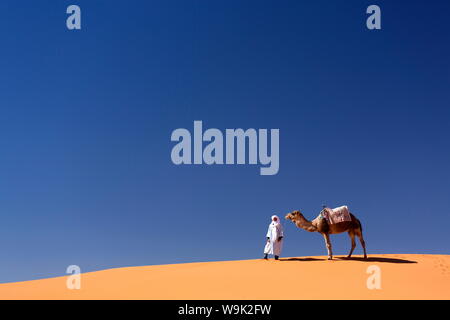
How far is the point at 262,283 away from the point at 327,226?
664 centimetres

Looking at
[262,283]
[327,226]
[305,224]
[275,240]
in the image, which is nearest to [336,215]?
[327,226]

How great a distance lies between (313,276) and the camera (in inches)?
634

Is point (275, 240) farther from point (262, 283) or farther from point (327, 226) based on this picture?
point (262, 283)

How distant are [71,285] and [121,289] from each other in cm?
250

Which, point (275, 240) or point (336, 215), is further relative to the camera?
point (336, 215)

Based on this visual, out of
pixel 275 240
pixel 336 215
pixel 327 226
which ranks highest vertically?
pixel 336 215

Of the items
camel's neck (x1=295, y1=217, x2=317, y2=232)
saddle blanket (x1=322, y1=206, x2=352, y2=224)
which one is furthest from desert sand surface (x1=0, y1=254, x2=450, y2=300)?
saddle blanket (x1=322, y1=206, x2=352, y2=224)

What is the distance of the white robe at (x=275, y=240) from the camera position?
20094 mm

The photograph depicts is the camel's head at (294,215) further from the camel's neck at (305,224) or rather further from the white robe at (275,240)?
the white robe at (275,240)

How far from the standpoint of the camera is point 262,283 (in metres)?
15.0

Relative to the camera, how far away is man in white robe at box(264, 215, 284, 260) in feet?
66.0

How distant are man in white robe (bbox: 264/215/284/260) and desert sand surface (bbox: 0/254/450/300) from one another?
0.62 meters

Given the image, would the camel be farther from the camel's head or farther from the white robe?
the white robe
